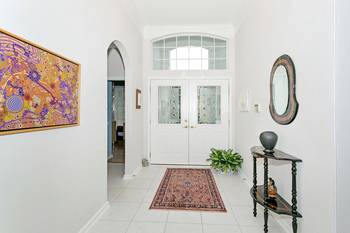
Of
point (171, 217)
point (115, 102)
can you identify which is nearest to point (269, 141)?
point (171, 217)

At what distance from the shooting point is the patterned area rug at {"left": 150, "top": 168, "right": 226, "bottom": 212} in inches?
105

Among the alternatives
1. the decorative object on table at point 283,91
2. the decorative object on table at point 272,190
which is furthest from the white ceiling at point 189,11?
the decorative object on table at point 272,190

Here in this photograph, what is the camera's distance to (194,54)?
4.79 m

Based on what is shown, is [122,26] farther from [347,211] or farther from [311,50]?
[347,211]

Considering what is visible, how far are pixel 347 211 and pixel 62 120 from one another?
2.24m

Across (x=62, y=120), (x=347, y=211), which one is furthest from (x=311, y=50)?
(x=62, y=120)

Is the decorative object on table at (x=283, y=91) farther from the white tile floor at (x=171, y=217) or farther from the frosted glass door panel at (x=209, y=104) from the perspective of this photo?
the frosted glass door panel at (x=209, y=104)

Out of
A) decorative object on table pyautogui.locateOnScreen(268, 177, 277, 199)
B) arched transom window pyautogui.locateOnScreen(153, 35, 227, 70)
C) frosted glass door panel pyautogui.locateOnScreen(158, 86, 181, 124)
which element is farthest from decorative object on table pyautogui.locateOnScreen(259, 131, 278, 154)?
arched transom window pyautogui.locateOnScreen(153, 35, 227, 70)

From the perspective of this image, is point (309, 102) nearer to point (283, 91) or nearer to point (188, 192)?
point (283, 91)

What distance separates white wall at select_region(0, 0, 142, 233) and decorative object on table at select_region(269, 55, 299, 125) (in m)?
2.07

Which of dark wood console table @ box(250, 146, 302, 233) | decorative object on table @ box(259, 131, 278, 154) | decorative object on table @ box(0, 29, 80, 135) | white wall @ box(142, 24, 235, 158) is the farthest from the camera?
white wall @ box(142, 24, 235, 158)

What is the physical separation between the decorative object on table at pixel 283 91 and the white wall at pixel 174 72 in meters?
2.27

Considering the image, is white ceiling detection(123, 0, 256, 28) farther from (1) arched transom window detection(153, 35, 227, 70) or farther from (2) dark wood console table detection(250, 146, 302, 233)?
(2) dark wood console table detection(250, 146, 302, 233)

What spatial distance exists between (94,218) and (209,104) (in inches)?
131
